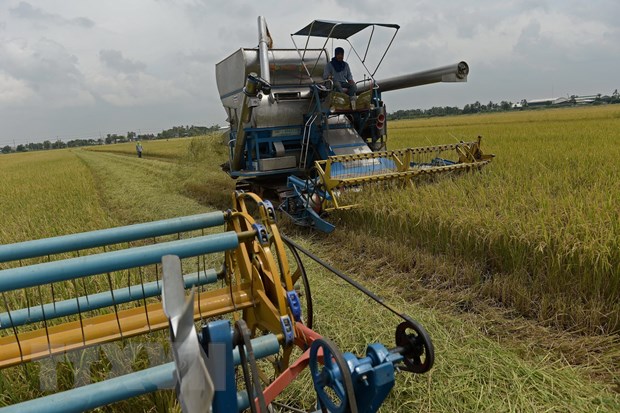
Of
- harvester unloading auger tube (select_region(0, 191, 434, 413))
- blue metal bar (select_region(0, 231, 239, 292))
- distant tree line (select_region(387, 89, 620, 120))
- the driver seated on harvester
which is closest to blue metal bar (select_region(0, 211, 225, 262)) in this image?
harvester unloading auger tube (select_region(0, 191, 434, 413))

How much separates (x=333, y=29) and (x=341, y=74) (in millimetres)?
756

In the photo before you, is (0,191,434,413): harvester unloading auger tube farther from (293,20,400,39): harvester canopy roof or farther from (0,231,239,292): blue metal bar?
(293,20,400,39): harvester canopy roof

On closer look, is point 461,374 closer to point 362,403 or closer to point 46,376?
point 362,403

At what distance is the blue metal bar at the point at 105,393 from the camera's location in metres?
1.39

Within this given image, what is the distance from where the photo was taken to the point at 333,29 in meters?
6.72

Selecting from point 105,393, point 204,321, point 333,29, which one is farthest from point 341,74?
point 105,393

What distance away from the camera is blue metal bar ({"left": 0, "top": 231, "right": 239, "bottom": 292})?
1.60m

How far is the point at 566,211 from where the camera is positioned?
376cm

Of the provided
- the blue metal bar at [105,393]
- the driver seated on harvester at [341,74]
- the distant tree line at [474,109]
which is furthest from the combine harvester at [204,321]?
the distant tree line at [474,109]

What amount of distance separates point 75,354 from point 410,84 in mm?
6177

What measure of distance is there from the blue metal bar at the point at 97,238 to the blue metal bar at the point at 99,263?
0.53 m

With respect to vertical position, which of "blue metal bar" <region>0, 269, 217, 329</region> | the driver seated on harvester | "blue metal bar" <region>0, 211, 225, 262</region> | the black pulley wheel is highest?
the driver seated on harvester

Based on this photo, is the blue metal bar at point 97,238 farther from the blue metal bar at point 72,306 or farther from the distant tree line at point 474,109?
the distant tree line at point 474,109

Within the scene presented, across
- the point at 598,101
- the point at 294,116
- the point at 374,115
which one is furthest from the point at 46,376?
the point at 598,101
